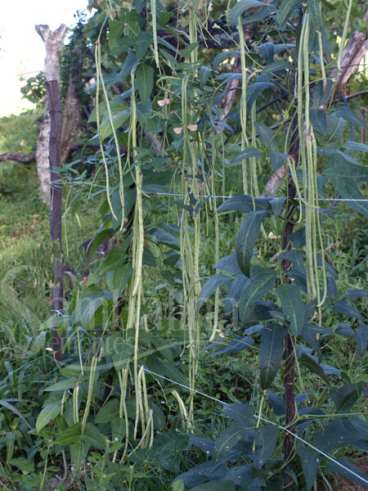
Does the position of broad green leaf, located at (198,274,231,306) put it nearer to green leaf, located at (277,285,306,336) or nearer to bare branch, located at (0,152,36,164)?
green leaf, located at (277,285,306,336)

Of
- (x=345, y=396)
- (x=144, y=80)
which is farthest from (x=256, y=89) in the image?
(x=345, y=396)

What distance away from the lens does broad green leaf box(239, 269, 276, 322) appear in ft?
4.77

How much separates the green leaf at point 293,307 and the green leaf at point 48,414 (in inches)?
33.6

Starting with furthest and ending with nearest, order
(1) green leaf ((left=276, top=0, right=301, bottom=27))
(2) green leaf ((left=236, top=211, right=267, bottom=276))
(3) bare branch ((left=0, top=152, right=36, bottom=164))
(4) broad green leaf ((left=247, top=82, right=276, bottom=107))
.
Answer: (3) bare branch ((left=0, top=152, right=36, bottom=164)) < (4) broad green leaf ((left=247, top=82, right=276, bottom=107)) < (2) green leaf ((left=236, top=211, right=267, bottom=276)) < (1) green leaf ((left=276, top=0, right=301, bottom=27))

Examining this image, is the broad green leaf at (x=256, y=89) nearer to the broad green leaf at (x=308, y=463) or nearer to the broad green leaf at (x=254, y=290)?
the broad green leaf at (x=254, y=290)

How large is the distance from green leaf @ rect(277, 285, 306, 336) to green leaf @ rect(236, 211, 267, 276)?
0.30 ft

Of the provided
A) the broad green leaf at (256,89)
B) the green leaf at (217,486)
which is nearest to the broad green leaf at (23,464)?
the green leaf at (217,486)

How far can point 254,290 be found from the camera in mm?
1464

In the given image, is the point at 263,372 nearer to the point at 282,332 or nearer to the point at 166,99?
the point at 282,332

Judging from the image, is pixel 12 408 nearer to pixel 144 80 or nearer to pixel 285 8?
pixel 144 80

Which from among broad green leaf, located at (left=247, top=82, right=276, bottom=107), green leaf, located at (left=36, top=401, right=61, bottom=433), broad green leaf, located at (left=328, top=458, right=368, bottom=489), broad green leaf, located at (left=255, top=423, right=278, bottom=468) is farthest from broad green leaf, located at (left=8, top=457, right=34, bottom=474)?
broad green leaf, located at (left=247, top=82, right=276, bottom=107)

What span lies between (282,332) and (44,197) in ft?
→ 13.9

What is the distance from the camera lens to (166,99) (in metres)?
1.75

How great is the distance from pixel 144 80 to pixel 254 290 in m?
0.63
